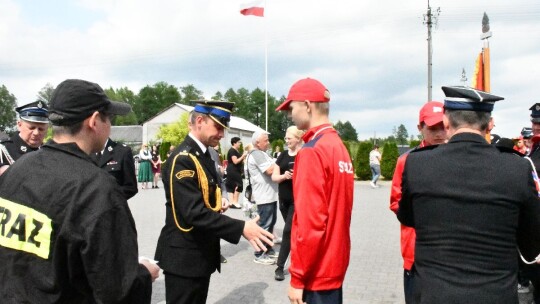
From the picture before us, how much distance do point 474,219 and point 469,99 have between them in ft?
2.07

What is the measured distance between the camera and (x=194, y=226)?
10.4 feet

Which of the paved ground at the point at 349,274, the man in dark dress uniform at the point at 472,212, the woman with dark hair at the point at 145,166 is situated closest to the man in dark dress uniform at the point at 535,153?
the paved ground at the point at 349,274

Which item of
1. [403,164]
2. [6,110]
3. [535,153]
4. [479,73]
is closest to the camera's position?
[403,164]

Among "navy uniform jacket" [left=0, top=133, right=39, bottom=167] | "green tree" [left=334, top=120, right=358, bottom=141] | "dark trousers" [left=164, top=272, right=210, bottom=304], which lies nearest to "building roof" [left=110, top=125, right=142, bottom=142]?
"green tree" [left=334, top=120, right=358, bottom=141]

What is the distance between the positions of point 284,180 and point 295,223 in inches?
153

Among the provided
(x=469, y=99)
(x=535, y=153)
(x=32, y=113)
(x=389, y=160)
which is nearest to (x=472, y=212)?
(x=469, y=99)

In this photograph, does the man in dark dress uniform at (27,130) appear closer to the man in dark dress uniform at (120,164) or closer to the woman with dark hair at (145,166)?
the man in dark dress uniform at (120,164)

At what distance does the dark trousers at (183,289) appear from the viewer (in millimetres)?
3248

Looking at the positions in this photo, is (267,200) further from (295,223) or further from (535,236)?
(535,236)

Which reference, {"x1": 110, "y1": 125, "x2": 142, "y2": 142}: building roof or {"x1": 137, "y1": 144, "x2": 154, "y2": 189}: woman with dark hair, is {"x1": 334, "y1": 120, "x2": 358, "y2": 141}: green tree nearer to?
{"x1": 110, "y1": 125, "x2": 142, "y2": 142}: building roof

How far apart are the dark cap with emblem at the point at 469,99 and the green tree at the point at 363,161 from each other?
83.7 ft

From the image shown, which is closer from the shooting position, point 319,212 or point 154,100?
point 319,212

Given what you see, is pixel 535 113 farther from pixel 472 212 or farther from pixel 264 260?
pixel 264 260

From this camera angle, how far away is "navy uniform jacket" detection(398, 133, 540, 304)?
218cm
